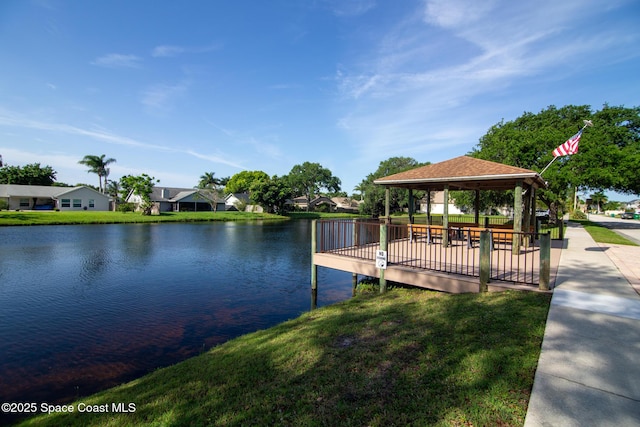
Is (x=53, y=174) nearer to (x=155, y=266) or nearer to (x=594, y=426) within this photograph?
(x=155, y=266)

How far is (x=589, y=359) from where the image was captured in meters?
3.54

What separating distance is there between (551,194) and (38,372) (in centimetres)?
2625

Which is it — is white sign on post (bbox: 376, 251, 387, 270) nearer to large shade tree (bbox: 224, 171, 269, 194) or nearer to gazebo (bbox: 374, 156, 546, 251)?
gazebo (bbox: 374, 156, 546, 251)

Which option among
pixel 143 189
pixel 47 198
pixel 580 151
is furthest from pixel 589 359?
pixel 47 198

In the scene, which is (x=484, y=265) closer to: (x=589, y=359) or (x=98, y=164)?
(x=589, y=359)

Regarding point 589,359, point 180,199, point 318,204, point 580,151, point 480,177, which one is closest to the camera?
point 589,359

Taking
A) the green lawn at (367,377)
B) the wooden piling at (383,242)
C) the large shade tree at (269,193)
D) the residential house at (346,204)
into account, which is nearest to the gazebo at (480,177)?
the wooden piling at (383,242)

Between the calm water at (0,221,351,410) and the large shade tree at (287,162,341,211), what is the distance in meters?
64.0

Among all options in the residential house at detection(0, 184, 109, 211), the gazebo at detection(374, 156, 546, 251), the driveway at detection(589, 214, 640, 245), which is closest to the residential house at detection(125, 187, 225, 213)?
the residential house at detection(0, 184, 109, 211)

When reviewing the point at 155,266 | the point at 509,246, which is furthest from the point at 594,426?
the point at 155,266

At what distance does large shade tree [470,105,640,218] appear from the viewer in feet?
64.1

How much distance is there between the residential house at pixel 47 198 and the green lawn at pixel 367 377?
56.3m

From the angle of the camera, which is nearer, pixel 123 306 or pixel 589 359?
pixel 589 359

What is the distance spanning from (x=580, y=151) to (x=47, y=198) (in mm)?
65451
